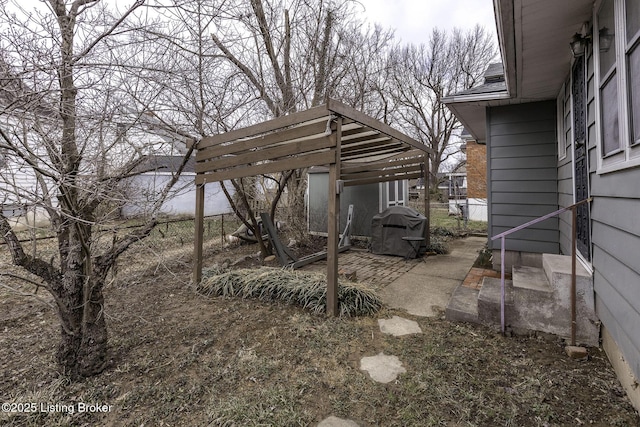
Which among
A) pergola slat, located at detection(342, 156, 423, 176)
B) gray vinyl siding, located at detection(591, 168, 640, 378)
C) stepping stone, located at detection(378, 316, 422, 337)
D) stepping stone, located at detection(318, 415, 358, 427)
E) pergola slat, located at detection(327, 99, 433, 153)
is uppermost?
pergola slat, located at detection(327, 99, 433, 153)

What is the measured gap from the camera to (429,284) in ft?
14.0

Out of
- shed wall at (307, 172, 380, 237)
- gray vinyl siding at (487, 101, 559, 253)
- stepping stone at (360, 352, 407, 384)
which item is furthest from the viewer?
shed wall at (307, 172, 380, 237)

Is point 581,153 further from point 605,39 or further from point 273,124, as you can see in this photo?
point 273,124

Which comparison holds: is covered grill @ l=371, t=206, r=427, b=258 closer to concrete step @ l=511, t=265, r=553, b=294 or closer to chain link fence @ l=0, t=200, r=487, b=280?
concrete step @ l=511, t=265, r=553, b=294

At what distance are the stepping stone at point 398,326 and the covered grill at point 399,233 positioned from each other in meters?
2.85

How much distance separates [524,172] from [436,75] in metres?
16.2

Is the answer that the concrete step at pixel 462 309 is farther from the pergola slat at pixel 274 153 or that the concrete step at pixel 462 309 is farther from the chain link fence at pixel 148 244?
the chain link fence at pixel 148 244

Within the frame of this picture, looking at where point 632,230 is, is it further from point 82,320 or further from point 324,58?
point 324,58

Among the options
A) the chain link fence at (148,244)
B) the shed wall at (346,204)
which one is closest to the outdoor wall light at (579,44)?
the chain link fence at (148,244)

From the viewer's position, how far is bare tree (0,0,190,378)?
1.94 m

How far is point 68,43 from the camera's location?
7.79 ft

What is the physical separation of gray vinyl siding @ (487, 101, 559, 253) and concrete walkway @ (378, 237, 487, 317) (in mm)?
908

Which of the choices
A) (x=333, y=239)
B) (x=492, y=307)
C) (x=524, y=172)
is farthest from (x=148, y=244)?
(x=524, y=172)

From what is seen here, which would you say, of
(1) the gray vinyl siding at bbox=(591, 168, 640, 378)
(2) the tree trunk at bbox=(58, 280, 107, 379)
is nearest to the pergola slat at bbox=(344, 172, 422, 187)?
(1) the gray vinyl siding at bbox=(591, 168, 640, 378)
